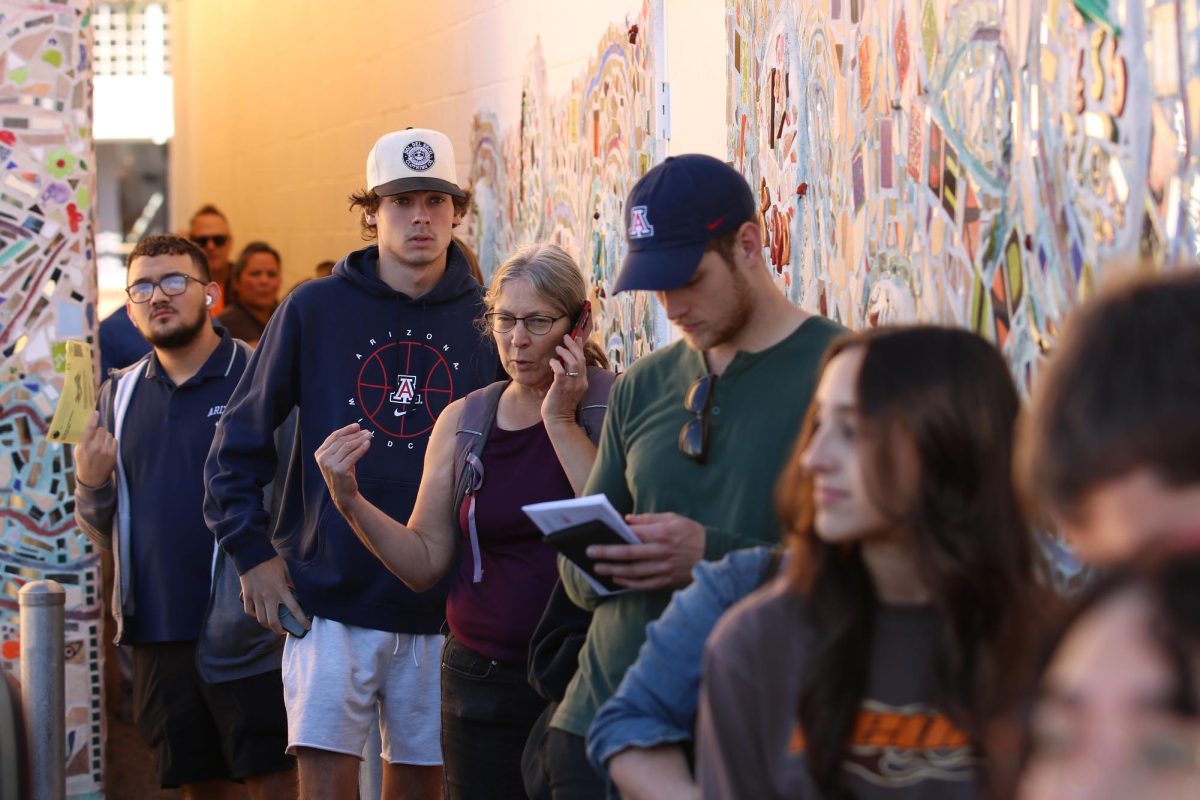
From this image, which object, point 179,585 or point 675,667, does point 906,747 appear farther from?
point 179,585

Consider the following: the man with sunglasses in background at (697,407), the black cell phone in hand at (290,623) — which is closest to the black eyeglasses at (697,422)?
the man with sunglasses in background at (697,407)

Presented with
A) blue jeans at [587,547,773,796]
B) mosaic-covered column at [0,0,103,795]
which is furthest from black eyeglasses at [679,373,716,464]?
mosaic-covered column at [0,0,103,795]

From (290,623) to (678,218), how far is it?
2.14 meters

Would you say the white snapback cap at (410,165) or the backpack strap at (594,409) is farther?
the white snapback cap at (410,165)

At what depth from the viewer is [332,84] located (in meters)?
10.9

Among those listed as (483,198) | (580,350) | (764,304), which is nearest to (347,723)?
(580,350)

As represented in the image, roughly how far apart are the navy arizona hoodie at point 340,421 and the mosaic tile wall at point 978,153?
1.12 metres

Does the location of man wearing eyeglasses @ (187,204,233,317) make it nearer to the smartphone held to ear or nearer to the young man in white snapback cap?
the young man in white snapback cap

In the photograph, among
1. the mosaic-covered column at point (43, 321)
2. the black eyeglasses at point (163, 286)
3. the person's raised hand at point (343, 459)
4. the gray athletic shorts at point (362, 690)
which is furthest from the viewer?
the mosaic-covered column at point (43, 321)

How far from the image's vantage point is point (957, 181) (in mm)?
3191

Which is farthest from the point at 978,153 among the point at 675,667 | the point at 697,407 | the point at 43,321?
the point at 43,321

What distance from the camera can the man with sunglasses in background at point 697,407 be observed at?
121 inches

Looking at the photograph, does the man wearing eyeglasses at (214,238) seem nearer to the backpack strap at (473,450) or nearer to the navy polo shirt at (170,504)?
the navy polo shirt at (170,504)

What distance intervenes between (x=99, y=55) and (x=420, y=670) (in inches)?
511
